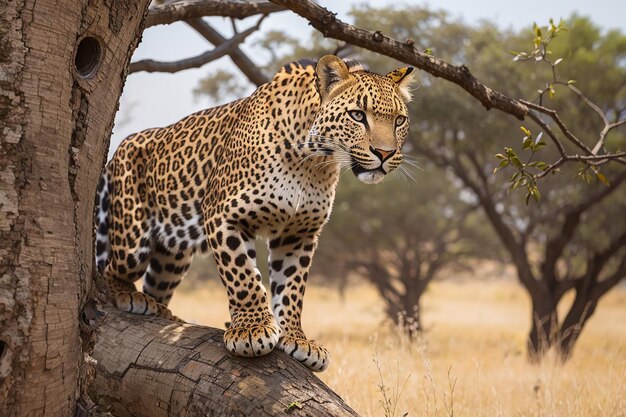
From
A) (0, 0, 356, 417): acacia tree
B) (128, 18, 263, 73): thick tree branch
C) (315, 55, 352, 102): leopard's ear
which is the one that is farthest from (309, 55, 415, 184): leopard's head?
(128, 18, 263, 73): thick tree branch

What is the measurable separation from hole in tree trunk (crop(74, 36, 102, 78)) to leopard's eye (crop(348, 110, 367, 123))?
1424mm

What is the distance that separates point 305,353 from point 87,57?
196cm

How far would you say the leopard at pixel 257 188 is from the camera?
438 cm

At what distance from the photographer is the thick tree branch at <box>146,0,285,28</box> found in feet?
18.5

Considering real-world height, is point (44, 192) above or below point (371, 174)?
below

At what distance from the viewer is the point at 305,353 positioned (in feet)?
14.3

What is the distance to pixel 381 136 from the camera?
4328 millimetres

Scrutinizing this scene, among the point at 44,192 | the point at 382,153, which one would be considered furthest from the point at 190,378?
the point at 382,153

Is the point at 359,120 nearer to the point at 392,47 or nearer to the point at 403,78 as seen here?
the point at 403,78

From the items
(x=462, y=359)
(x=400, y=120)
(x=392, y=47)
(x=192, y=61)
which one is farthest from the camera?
(x=462, y=359)

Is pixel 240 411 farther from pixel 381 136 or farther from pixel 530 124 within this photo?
pixel 530 124

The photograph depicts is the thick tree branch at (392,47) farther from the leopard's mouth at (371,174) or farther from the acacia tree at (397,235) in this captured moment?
the acacia tree at (397,235)

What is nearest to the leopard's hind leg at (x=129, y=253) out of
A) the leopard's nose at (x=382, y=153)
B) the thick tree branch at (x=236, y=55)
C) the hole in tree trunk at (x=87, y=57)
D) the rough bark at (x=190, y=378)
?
the rough bark at (x=190, y=378)

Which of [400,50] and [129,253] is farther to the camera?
[129,253]
